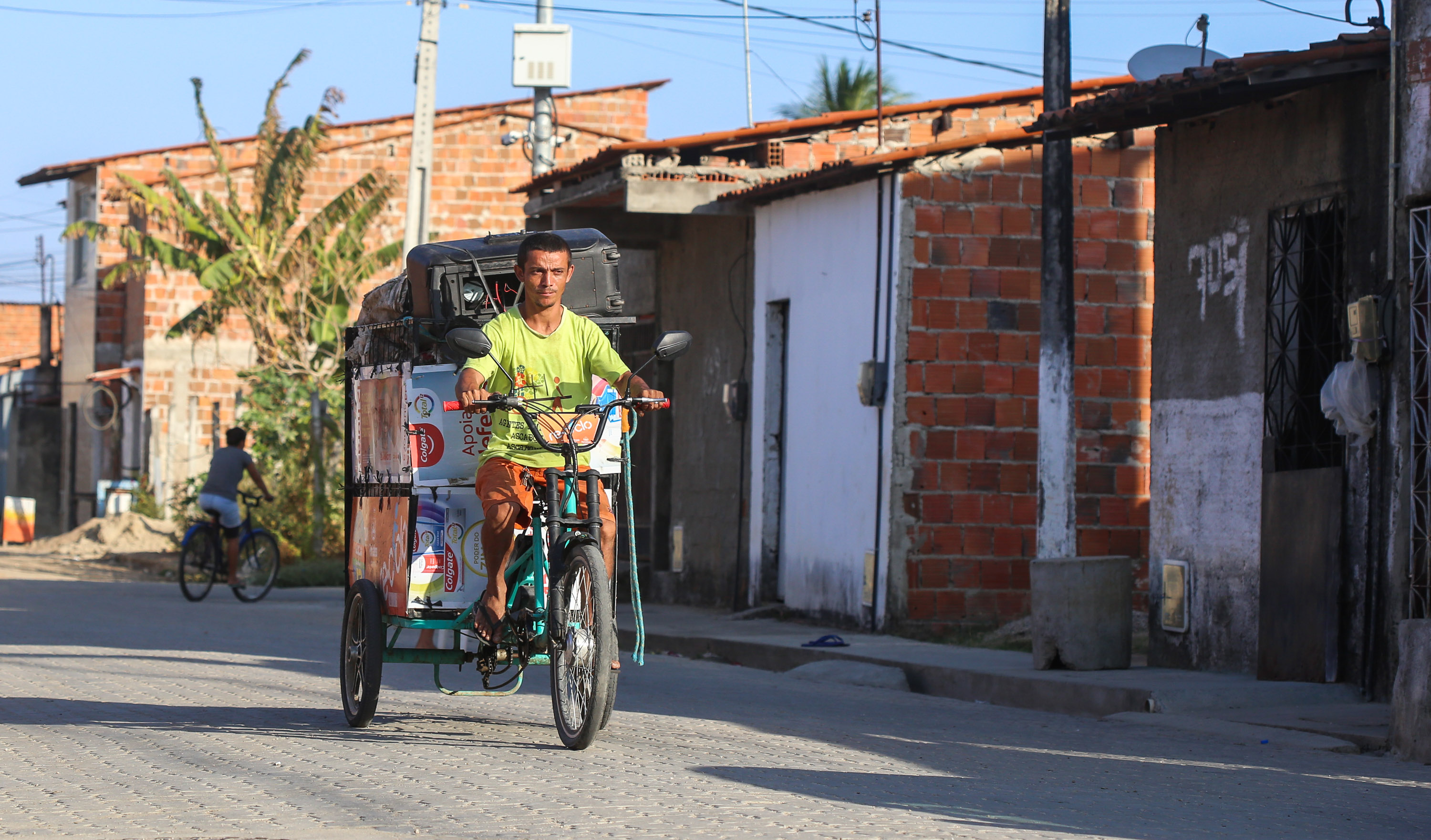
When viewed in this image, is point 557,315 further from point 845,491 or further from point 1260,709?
point 845,491

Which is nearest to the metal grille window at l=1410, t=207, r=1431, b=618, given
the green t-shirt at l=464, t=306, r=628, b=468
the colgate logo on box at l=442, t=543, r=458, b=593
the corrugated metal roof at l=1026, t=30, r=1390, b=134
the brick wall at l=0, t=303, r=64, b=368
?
the corrugated metal roof at l=1026, t=30, r=1390, b=134

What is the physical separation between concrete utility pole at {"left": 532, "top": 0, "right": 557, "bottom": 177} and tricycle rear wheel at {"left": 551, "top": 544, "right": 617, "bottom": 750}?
1522 centimetres

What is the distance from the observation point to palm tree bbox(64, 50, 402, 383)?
27.3m

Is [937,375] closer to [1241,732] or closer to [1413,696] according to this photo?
[1241,732]

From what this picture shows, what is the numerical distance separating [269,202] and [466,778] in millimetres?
22309

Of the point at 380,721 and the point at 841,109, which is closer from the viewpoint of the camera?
the point at 380,721

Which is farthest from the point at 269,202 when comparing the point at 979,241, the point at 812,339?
the point at 979,241

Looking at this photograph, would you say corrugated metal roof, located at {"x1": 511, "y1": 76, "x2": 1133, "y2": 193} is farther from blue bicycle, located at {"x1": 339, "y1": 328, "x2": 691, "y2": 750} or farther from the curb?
blue bicycle, located at {"x1": 339, "y1": 328, "x2": 691, "y2": 750}

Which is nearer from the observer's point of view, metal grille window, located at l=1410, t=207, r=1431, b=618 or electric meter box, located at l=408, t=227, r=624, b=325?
electric meter box, located at l=408, t=227, r=624, b=325

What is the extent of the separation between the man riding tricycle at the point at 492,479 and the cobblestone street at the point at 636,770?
400mm

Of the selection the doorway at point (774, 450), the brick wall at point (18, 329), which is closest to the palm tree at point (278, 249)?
the doorway at point (774, 450)

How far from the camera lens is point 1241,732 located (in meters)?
8.90

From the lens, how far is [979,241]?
49.6 ft

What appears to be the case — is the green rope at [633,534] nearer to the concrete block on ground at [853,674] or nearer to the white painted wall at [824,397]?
the concrete block on ground at [853,674]
